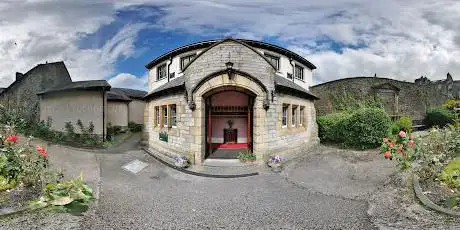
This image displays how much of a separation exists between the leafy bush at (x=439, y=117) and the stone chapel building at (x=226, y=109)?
1326 centimetres

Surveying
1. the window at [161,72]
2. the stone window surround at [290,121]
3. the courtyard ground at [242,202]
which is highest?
the window at [161,72]

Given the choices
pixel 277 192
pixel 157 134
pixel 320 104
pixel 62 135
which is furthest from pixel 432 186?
pixel 62 135

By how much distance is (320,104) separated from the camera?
756 inches

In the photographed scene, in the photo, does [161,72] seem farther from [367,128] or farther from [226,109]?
[367,128]

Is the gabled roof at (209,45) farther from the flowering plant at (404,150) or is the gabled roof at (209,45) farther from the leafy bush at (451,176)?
the leafy bush at (451,176)

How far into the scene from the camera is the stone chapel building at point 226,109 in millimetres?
8031

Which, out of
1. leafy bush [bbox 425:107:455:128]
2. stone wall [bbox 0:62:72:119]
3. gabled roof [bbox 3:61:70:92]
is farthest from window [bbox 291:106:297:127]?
gabled roof [bbox 3:61:70:92]

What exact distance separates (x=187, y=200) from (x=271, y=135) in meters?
4.55

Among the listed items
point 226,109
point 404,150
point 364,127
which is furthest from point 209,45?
point 404,150

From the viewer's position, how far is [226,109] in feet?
33.7

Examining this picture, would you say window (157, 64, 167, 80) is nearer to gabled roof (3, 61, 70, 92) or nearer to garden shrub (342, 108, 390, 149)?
gabled roof (3, 61, 70, 92)

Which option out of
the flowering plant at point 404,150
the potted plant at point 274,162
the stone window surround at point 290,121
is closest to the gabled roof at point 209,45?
the stone window surround at point 290,121

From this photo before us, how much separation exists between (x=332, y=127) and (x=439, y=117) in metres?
11.8

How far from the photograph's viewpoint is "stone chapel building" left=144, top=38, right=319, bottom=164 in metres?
8.03
